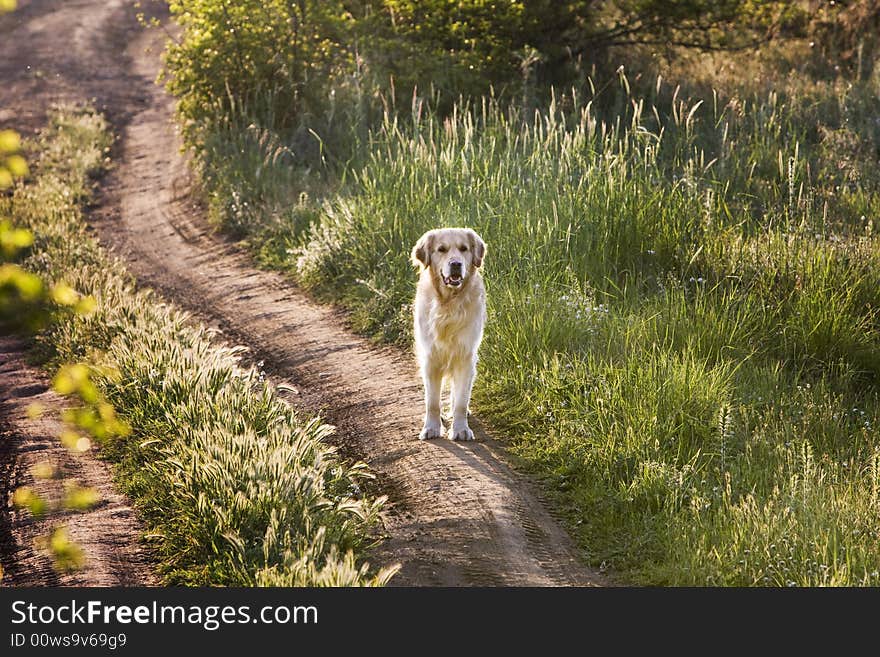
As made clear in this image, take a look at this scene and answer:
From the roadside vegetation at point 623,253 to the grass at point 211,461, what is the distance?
4.66 feet

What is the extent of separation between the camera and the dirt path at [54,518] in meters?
5.60

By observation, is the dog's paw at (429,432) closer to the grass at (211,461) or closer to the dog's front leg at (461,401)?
the dog's front leg at (461,401)

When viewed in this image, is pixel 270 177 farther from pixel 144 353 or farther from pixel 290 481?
pixel 290 481

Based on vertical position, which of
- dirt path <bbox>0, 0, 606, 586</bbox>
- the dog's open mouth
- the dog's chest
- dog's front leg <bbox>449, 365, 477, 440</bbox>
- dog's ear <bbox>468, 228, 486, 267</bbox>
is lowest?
dirt path <bbox>0, 0, 606, 586</bbox>

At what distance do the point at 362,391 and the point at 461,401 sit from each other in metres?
1.43

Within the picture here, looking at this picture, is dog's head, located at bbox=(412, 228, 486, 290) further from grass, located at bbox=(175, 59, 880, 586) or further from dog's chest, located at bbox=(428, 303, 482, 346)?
grass, located at bbox=(175, 59, 880, 586)

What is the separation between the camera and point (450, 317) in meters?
6.85

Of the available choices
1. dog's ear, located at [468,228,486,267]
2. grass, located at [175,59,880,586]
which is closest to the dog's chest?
dog's ear, located at [468,228,486,267]

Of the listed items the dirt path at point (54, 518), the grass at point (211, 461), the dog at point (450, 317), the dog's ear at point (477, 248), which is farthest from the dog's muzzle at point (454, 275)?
the dirt path at point (54, 518)

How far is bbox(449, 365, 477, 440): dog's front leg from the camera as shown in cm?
695

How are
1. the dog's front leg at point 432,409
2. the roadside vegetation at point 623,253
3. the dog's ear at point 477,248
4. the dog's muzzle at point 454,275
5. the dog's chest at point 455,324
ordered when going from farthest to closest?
the dog's front leg at point 432,409
the dog's ear at point 477,248
the dog's chest at point 455,324
the dog's muzzle at point 454,275
the roadside vegetation at point 623,253

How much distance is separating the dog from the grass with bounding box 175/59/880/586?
564 millimetres

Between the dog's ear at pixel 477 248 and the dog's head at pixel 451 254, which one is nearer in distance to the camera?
the dog's head at pixel 451 254

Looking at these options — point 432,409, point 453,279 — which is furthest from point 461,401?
point 453,279
